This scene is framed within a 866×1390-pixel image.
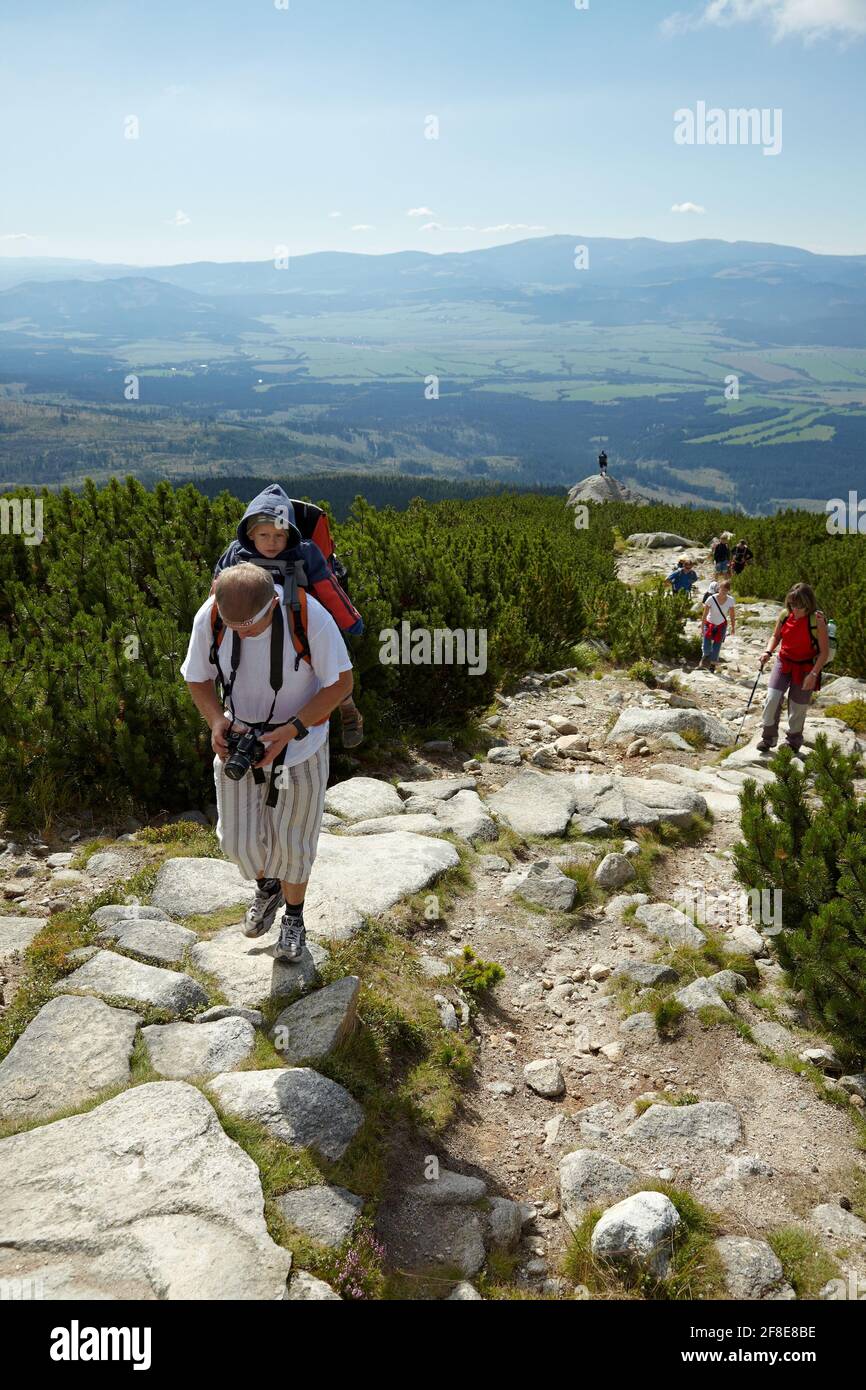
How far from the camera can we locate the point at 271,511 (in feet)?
13.6


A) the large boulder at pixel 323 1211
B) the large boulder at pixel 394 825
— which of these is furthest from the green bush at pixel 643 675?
the large boulder at pixel 323 1211

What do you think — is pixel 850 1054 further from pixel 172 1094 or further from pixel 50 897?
pixel 50 897

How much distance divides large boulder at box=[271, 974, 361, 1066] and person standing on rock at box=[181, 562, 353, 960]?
75 centimetres

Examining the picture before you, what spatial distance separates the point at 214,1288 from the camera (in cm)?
293

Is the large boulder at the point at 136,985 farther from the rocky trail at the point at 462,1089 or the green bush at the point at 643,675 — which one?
the green bush at the point at 643,675

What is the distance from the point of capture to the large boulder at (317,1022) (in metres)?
4.25

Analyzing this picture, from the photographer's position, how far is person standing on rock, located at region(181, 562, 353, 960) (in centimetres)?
398

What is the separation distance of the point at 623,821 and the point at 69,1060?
511 centimetres

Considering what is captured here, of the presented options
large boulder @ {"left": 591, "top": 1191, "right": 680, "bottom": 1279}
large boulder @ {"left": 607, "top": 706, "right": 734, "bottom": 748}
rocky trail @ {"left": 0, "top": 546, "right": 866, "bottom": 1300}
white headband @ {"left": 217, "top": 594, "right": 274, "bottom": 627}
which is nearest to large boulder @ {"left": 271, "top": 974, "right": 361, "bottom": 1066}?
rocky trail @ {"left": 0, "top": 546, "right": 866, "bottom": 1300}

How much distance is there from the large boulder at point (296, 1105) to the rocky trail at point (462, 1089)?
0.01 meters

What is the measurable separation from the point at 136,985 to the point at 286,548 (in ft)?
8.30

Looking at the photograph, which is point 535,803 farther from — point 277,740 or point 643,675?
point 643,675

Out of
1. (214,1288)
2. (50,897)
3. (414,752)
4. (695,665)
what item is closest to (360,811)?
(414,752)

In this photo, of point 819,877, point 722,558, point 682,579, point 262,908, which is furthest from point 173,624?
point 722,558
